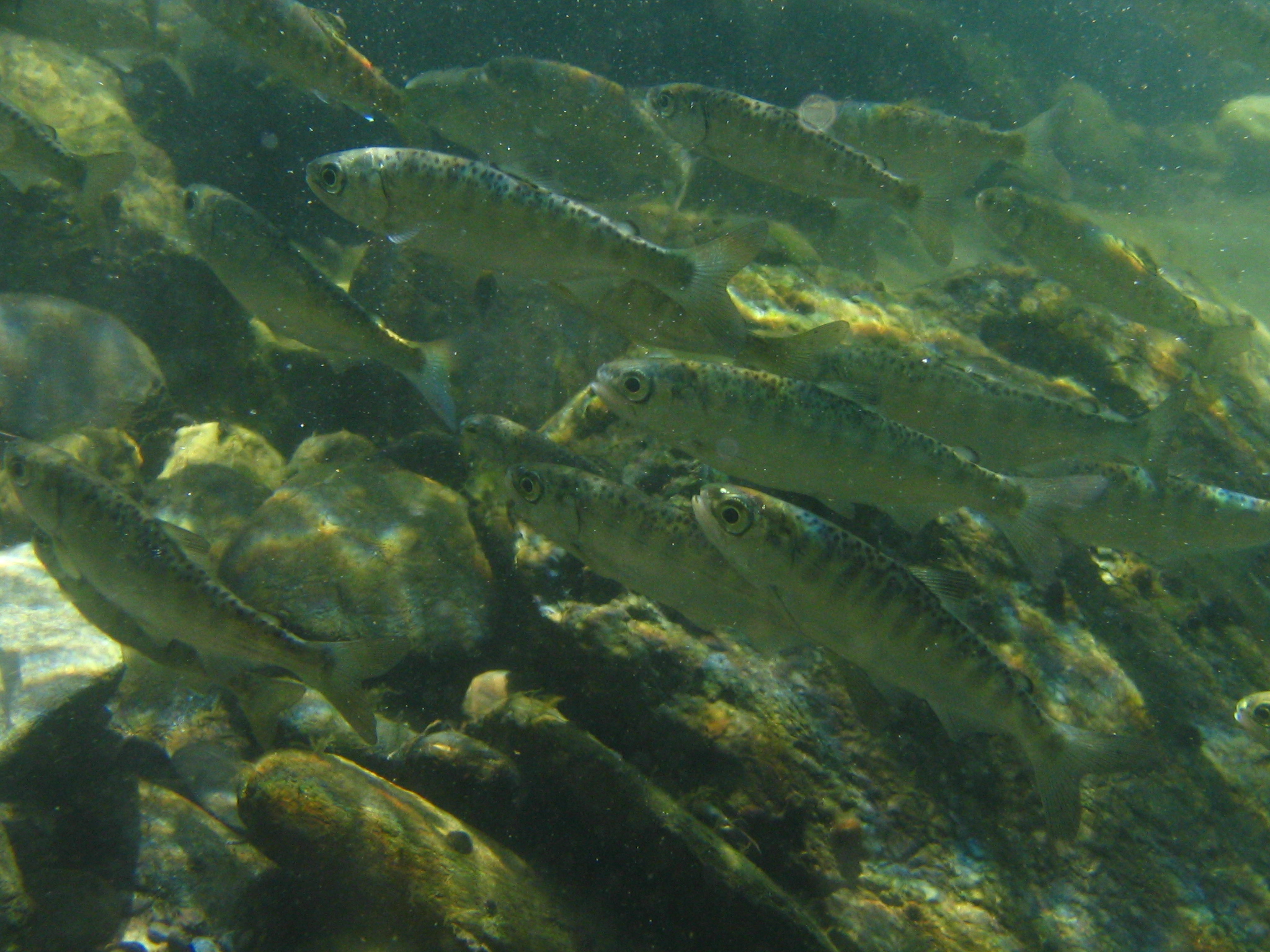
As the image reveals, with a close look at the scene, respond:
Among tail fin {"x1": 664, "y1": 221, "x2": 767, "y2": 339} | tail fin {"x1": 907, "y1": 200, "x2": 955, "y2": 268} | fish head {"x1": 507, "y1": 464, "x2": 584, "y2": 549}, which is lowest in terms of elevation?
fish head {"x1": 507, "y1": 464, "x2": 584, "y2": 549}

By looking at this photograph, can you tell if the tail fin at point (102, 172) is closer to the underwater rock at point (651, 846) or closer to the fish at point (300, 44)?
the fish at point (300, 44)

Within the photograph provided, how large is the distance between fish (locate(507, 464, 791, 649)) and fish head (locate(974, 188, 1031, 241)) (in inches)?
203

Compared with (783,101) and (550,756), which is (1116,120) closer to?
(783,101)

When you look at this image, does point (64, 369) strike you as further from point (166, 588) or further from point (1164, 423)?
point (1164, 423)

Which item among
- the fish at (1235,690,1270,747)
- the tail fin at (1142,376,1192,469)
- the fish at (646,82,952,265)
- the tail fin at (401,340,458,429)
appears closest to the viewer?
the fish at (1235,690,1270,747)

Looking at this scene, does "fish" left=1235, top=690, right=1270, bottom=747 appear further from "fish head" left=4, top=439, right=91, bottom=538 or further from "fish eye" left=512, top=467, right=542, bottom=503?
"fish head" left=4, top=439, right=91, bottom=538

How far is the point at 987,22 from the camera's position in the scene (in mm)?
19344

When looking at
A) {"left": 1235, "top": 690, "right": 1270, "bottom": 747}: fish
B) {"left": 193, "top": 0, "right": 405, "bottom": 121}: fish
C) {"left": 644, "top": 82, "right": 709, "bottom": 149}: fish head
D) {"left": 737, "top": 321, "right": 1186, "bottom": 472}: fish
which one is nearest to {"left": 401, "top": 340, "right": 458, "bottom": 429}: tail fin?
{"left": 737, "top": 321, "right": 1186, "bottom": 472}: fish

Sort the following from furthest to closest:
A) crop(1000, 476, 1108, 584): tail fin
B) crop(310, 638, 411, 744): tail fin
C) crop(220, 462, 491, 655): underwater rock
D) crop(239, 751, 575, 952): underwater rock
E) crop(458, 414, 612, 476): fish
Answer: crop(458, 414, 612, 476): fish, crop(220, 462, 491, 655): underwater rock, crop(1000, 476, 1108, 584): tail fin, crop(310, 638, 411, 744): tail fin, crop(239, 751, 575, 952): underwater rock

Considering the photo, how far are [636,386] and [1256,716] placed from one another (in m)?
4.30

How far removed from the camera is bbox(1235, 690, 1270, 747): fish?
3834 millimetres

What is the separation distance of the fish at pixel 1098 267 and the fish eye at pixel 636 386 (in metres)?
4.89

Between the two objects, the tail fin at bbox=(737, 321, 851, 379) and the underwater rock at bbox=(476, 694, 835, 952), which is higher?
the tail fin at bbox=(737, 321, 851, 379)

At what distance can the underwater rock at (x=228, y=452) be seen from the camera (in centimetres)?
538
